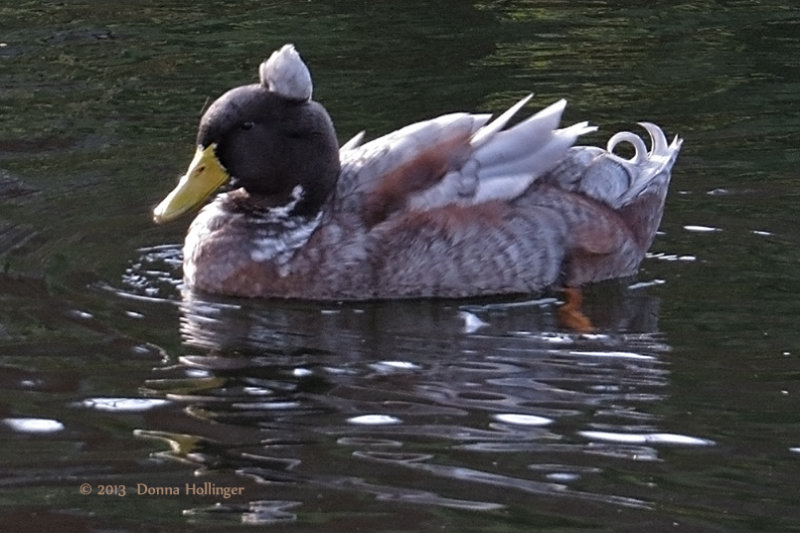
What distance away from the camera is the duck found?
9.27m

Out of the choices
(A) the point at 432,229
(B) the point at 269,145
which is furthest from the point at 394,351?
(B) the point at 269,145

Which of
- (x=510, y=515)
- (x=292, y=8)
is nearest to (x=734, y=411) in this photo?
(x=510, y=515)

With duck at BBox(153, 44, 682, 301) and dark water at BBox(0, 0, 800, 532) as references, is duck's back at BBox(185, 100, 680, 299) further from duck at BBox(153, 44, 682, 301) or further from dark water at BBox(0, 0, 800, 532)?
dark water at BBox(0, 0, 800, 532)

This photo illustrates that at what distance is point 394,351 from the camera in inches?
330

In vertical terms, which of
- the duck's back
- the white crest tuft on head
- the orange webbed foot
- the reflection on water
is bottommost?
the orange webbed foot

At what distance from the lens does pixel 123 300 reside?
9203 millimetres

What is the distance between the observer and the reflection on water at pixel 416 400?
661 cm

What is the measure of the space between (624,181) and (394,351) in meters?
2.39

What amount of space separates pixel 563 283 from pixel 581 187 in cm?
60

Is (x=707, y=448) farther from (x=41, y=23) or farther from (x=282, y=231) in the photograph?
(x=41, y=23)

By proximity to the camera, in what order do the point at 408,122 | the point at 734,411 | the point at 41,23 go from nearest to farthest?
1. the point at 734,411
2. the point at 408,122
3. the point at 41,23

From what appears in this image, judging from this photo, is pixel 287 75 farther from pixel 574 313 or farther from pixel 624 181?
pixel 624 181

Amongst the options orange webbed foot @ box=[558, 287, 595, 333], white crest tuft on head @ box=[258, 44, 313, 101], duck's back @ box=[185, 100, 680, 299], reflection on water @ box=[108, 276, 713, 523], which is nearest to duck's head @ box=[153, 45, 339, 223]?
white crest tuft on head @ box=[258, 44, 313, 101]

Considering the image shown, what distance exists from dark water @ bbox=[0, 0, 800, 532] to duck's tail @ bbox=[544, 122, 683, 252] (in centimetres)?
28
